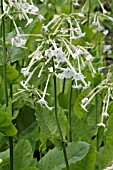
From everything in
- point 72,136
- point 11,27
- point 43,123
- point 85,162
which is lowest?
point 72,136

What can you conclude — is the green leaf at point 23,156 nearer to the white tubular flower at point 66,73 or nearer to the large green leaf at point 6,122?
the large green leaf at point 6,122

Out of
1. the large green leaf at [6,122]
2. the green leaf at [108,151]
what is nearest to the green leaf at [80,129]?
the green leaf at [108,151]

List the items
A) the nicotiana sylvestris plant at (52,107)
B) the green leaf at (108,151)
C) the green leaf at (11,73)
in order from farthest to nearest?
the green leaf at (11,73) → the green leaf at (108,151) → the nicotiana sylvestris plant at (52,107)

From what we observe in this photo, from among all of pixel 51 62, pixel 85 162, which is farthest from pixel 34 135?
pixel 51 62

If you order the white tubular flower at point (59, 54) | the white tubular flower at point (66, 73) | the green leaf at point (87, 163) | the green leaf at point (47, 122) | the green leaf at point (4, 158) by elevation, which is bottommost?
the green leaf at point (4, 158)

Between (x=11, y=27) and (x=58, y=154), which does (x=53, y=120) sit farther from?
(x=11, y=27)

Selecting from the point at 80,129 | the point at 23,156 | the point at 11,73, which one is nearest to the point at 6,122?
the point at 23,156

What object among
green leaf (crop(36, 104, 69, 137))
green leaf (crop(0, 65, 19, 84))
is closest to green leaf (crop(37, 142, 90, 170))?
green leaf (crop(36, 104, 69, 137))

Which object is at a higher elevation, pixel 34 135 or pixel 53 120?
pixel 53 120
